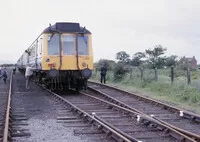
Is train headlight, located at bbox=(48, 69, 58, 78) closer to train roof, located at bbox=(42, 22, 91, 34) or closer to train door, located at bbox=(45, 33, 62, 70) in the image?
train door, located at bbox=(45, 33, 62, 70)

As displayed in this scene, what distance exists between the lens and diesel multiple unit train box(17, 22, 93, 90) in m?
17.6

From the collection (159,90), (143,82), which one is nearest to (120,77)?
(143,82)

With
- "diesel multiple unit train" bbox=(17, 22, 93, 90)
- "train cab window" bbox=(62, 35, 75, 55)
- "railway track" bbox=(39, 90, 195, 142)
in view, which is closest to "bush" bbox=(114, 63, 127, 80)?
"diesel multiple unit train" bbox=(17, 22, 93, 90)

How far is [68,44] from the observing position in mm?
18031

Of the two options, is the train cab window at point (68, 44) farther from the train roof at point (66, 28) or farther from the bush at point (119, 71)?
the bush at point (119, 71)

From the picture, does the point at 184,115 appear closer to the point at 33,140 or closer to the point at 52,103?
the point at 33,140

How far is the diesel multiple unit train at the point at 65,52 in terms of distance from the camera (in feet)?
57.9

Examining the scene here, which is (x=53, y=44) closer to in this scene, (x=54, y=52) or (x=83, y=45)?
(x=54, y=52)

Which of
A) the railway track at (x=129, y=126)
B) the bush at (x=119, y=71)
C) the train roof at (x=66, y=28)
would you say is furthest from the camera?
the bush at (x=119, y=71)

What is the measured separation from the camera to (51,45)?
17.8m

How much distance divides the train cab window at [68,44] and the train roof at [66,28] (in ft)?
1.10

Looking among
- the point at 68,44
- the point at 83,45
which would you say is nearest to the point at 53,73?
the point at 68,44

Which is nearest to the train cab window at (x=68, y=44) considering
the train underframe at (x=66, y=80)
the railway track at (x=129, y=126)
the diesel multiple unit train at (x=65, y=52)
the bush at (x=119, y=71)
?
the diesel multiple unit train at (x=65, y=52)

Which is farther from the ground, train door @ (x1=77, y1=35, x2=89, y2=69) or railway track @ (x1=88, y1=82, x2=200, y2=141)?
train door @ (x1=77, y1=35, x2=89, y2=69)
